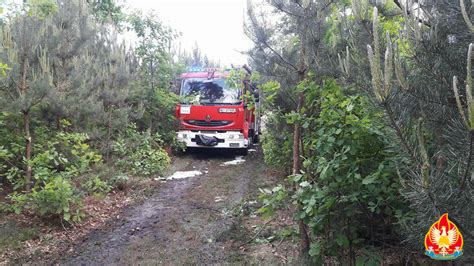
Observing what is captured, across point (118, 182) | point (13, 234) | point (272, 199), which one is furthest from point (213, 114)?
point (272, 199)

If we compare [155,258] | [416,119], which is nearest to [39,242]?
[155,258]

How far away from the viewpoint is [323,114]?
3215 mm

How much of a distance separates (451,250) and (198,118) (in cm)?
993

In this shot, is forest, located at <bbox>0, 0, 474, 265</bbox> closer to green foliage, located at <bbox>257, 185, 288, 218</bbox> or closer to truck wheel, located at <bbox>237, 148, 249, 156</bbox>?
green foliage, located at <bbox>257, 185, 288, 218</bbox>

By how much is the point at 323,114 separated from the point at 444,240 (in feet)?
6.03

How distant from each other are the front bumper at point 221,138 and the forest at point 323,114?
1.11 m

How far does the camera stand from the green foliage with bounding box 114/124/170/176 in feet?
28.5

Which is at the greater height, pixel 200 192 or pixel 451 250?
pixel 451 250

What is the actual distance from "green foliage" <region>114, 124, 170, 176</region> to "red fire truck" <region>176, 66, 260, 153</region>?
1.44 meters

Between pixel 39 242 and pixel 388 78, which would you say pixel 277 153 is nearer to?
pixel 39 242

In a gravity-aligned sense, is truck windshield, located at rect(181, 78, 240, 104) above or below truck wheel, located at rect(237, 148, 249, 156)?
above

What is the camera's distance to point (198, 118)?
11.1 meters

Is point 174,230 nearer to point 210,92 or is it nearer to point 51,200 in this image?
point 51,200

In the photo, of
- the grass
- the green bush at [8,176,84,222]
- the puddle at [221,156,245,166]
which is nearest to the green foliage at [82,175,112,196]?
the green bush at [8,176,84,222]
